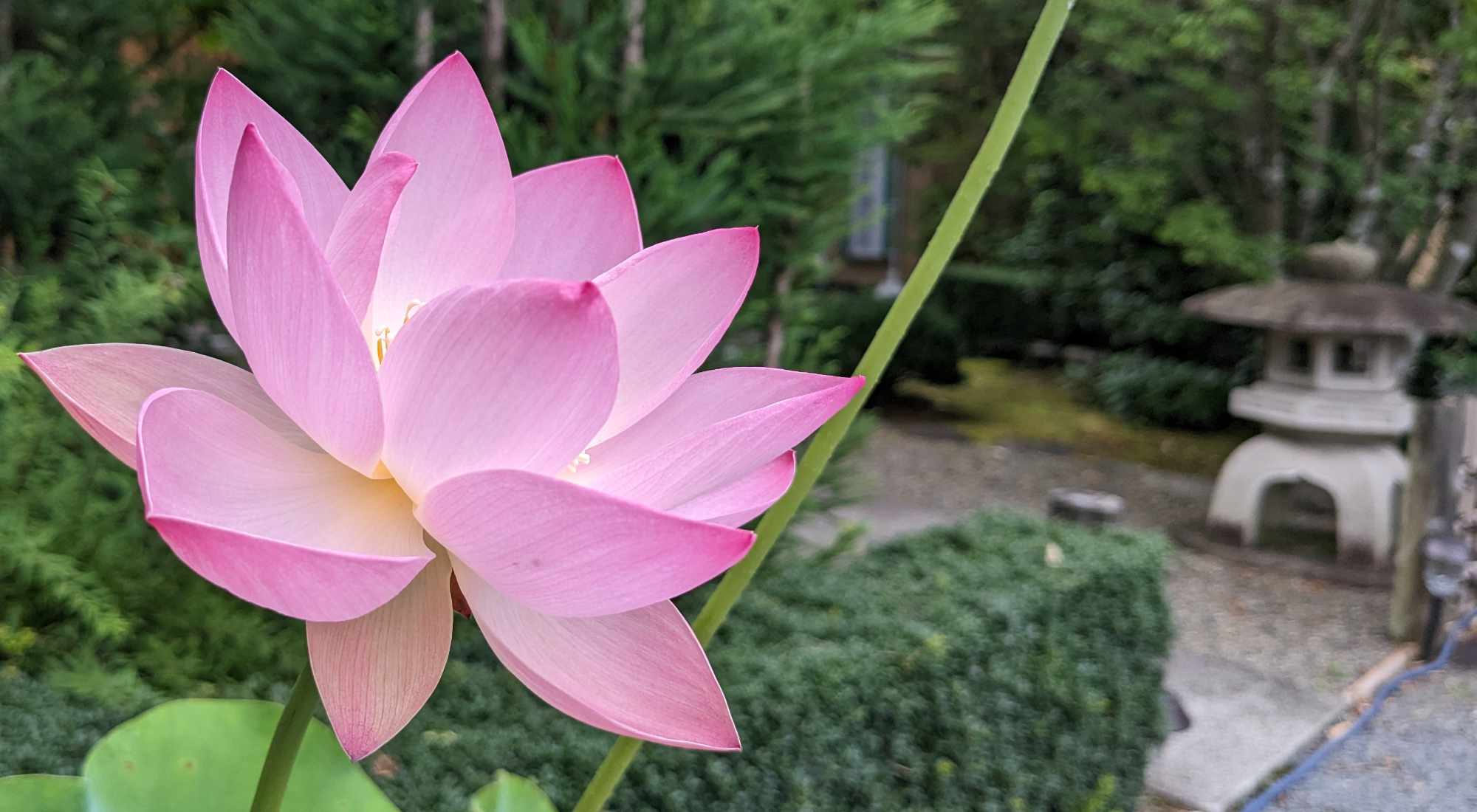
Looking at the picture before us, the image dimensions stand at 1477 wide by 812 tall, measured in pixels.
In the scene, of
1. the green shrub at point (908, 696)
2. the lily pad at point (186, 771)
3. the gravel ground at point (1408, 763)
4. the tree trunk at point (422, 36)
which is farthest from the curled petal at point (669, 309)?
the gravel ground at point (1408, 763)

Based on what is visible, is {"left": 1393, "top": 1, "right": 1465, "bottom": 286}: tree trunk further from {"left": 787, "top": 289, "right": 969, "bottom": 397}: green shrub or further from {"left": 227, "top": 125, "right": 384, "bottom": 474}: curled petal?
{"left": 227, "top": 125, "right": 384, "bottom": 474}: curled petal

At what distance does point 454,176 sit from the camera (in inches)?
19.2

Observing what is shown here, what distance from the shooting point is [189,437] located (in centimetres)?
37

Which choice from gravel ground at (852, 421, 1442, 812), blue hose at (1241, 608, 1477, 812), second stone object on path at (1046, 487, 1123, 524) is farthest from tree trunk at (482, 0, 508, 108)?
blue hose at (1241, 608, 1477, 812)

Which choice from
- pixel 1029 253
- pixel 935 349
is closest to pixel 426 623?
pixel 935 349

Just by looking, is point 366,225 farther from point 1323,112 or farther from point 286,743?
point 1323,112

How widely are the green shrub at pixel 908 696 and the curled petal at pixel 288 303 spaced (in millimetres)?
1272

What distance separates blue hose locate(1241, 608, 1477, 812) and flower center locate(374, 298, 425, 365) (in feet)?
9.92

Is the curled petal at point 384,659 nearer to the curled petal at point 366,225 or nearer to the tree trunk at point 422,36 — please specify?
the curled petal at point 366,225

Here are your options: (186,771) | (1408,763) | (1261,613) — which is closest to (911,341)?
(1261,613)

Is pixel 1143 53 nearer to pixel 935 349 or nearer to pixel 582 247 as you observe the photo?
pixel 935 349

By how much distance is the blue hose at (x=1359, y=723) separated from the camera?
121 inches

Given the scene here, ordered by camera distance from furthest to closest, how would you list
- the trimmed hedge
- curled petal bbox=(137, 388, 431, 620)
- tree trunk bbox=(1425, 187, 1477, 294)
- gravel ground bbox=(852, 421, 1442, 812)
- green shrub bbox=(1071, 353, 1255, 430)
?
green shrub bbox=(1071, 353, 1255, 430) < tree trunk bbox=(1425, 187, 1477, 294) < gravel ground bbox=(852, 421, 1442, 812) < the trimmed hedge < curled petal bbox=(137, 388, 431, 620)

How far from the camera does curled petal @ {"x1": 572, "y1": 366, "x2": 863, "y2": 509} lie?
41cm
